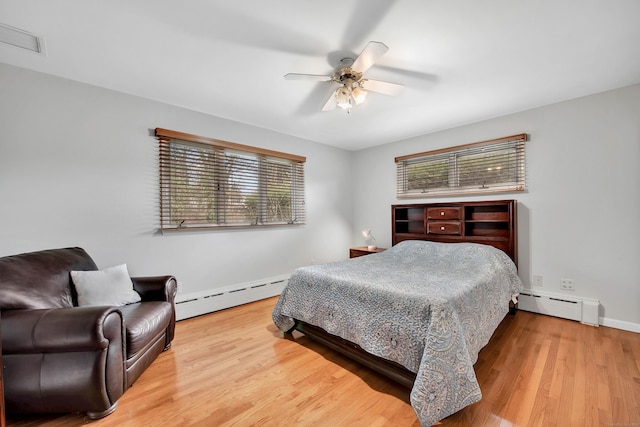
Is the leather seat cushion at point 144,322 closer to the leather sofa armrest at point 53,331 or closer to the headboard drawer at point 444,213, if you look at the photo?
the leather sofa armrest at point 53,331

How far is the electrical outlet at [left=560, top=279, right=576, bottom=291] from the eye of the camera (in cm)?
288

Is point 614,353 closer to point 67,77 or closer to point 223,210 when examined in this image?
point 223,210

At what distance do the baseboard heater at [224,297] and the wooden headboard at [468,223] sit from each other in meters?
2.10

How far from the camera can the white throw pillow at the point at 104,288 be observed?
1.98 meters

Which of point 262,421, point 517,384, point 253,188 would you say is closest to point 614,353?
point 517,384

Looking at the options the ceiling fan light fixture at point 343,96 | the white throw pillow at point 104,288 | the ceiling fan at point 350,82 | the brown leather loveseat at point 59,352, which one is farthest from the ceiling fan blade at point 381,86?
the white throw pillow at point 104,288

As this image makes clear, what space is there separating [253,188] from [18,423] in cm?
276

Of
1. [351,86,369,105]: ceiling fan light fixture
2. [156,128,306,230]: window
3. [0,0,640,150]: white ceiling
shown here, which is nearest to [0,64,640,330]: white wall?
[156,128,306,230]: window

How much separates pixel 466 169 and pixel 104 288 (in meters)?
4.23

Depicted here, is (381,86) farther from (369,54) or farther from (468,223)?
(468,223)

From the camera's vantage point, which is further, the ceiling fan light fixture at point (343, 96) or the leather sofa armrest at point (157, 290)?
the leather sofa armrest at point (157, 290)

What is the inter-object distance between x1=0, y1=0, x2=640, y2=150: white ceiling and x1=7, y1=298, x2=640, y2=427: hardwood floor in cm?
242

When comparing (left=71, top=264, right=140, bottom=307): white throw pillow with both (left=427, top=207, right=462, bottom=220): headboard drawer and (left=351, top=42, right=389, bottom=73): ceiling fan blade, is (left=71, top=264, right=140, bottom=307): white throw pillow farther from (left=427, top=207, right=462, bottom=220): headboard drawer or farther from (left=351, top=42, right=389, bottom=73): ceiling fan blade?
(left=427, top=207, right=462, bottom=220): headboard drawer

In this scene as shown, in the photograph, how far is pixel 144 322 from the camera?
1861mm
